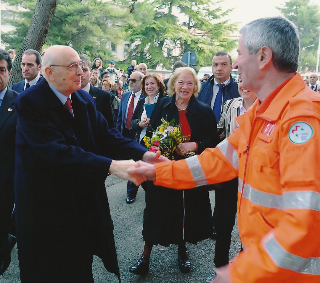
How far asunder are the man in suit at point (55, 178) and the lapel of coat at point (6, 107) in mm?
1118

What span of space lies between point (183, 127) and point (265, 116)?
227 cm

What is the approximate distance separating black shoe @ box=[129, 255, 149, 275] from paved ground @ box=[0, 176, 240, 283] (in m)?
0.05

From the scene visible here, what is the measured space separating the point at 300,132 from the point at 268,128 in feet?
0.76

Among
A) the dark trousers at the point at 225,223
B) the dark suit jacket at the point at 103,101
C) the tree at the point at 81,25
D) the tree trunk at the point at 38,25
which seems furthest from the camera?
the tree at the point at 81,25

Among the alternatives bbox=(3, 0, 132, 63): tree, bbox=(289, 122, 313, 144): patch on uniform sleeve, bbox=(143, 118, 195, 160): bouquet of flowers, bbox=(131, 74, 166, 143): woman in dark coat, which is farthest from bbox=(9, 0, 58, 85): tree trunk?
bbox=(3, 0, 132, 63): tree

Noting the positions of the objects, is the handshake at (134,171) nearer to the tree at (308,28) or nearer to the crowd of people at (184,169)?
the crowd of people at (184,169)

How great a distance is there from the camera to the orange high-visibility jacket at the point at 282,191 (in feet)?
3.94

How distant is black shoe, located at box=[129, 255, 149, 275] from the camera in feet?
11.3

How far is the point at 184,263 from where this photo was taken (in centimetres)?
357

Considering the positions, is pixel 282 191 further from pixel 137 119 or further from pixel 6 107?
Result: pixel 137 119

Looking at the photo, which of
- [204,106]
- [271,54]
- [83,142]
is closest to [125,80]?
[204,106]

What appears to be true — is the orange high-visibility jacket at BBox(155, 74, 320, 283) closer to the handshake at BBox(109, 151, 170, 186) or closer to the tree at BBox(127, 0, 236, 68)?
the handshake at BBox(109, 151, 170, 186)

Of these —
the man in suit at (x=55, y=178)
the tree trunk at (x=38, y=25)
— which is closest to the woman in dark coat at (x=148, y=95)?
the man in suit at (x=55, y=178)

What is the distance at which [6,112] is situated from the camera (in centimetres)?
339
